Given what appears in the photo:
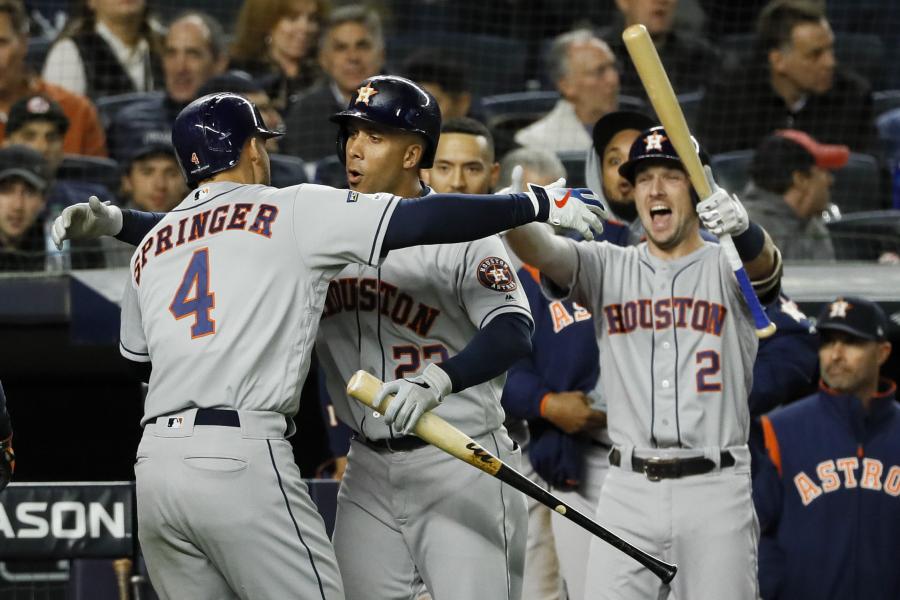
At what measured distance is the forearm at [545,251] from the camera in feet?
11.5

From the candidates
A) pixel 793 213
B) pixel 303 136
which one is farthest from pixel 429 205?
pixel 303 136

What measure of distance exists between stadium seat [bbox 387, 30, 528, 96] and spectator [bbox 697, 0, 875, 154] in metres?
1.24

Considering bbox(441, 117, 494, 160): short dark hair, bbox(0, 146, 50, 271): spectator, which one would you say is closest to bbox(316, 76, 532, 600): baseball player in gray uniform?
bbox(441, 117, 494, 160): short dark hair

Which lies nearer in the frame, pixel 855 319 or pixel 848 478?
pixel 848 478

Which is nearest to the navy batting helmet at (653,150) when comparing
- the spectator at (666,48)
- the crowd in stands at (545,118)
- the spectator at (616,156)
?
the crowd in stands at (545,118)

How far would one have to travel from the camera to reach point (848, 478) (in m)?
4.54

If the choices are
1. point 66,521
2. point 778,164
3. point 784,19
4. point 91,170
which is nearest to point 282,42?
point 91,170

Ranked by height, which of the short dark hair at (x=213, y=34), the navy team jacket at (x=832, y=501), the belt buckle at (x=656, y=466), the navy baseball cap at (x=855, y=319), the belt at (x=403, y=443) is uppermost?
the short dark hair at (x=213, y=34)

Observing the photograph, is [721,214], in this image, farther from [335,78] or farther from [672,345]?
[335,78]

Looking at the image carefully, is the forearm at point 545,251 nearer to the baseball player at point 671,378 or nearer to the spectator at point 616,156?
the baseball player at point 671,378

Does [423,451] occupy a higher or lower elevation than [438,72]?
lower

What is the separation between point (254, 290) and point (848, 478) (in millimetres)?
2383

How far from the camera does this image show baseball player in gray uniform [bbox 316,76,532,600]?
3.12 m

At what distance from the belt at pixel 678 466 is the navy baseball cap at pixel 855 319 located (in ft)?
3.69
